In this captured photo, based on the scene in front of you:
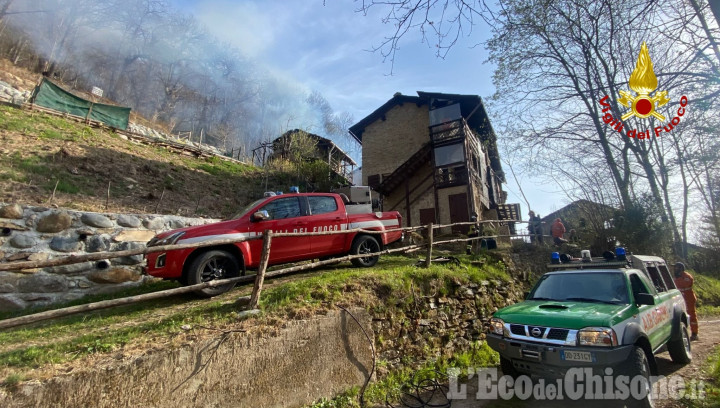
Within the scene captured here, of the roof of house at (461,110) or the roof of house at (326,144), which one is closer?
the roof of house at (461,110)

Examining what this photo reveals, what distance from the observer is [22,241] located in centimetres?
580

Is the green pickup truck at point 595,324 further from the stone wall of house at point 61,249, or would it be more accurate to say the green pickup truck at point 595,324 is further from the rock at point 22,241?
the rock at point 22,241

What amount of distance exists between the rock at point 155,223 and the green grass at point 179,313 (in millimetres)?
1494

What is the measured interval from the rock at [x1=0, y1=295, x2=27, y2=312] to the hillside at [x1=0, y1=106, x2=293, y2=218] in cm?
331

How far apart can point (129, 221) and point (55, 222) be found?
1.18 metres

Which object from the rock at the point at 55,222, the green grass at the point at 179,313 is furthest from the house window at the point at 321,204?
the rock at the point at 55,222

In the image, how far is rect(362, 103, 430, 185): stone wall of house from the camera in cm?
2214

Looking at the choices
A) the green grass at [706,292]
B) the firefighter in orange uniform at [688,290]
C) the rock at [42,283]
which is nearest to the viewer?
the rock at [42,283]

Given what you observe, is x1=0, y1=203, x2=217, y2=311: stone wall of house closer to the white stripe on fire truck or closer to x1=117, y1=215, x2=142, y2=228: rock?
x1=117, y1=215, x2=142, y2=228: rock

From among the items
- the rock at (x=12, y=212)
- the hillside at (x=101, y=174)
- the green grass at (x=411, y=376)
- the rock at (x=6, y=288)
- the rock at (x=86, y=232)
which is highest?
the hillside at (x=101, y=174)

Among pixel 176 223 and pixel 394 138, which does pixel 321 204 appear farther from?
pixel 394 138

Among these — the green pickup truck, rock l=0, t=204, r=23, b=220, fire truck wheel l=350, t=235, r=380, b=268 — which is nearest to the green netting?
Answer: rock l=0, t=204, r=23, b=220

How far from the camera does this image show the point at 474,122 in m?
22.4

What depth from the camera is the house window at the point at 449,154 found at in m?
18.7
